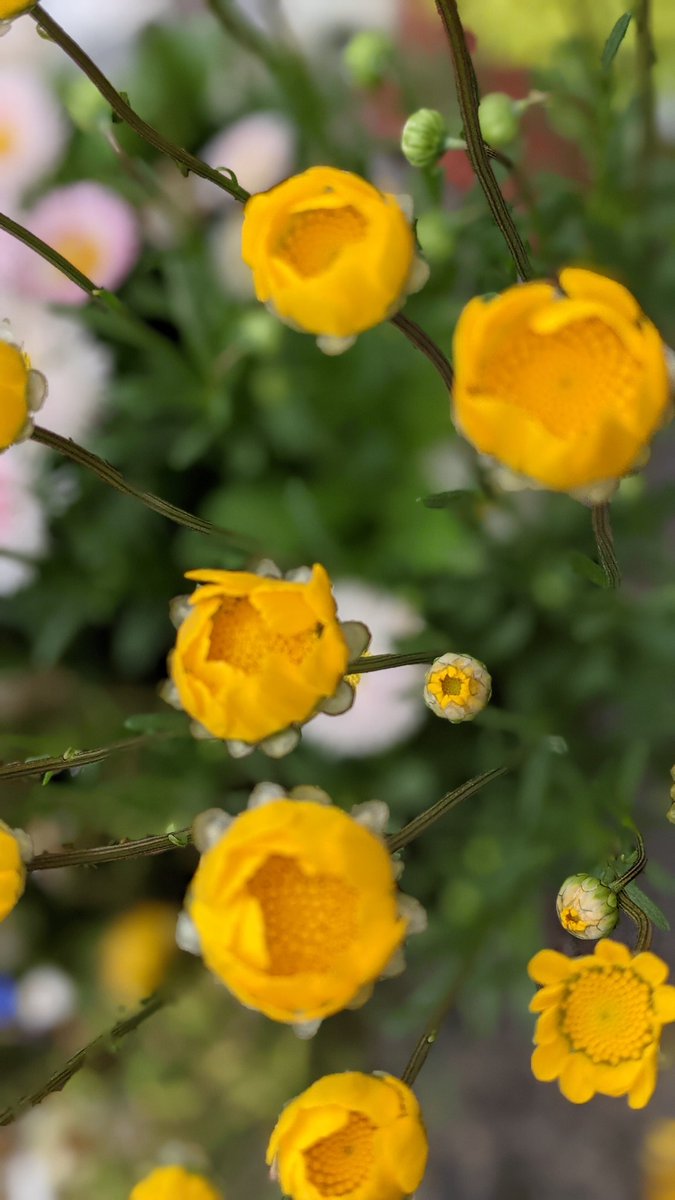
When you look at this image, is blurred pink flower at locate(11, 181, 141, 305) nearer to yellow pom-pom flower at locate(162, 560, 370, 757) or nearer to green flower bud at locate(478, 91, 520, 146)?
green flower bud at locate(478, 91, 520, 146)

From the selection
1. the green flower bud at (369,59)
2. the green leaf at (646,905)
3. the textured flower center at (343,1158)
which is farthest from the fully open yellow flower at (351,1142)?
the green flower bud at (369,59)

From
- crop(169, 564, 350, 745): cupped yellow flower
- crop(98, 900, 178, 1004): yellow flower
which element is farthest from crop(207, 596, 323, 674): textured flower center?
crop(98, 900, 178, 1004): yellow flower

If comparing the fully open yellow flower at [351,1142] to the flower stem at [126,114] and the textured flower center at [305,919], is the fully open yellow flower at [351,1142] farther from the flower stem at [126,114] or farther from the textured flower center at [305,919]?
the flower stem at [126,114]

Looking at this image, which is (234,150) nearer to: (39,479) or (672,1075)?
(39,479)

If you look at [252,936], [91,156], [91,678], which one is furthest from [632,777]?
[91,156]

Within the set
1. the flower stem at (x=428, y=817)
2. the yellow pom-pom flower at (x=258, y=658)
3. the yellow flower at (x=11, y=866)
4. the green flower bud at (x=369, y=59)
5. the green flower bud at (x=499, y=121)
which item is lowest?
the yellow flower at (x=11, y=866)

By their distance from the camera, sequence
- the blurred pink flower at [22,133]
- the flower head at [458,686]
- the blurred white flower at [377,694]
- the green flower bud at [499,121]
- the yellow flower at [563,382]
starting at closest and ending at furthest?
the yellow flower at [563,382], the flower head at [458,686], the green flower bud at [499,121], the blurred white flower at [377,694], the blurred pink flower at [22,133]

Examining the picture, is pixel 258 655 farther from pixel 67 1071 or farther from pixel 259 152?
pixel 259 152
